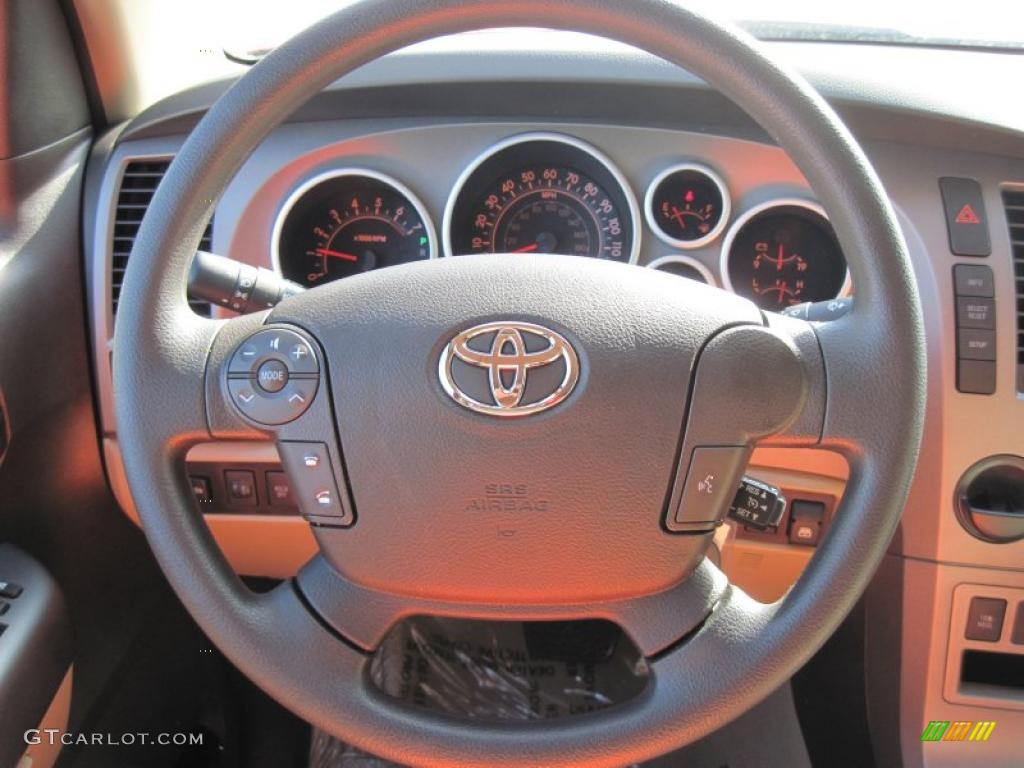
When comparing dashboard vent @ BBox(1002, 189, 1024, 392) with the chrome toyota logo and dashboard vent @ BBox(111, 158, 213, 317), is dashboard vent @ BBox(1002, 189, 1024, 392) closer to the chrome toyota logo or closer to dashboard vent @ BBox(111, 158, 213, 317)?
the chrome toyota logo

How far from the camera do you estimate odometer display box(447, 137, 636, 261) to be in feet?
4.53

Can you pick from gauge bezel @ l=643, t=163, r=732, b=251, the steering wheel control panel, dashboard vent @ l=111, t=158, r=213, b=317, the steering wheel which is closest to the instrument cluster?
gauge bezel @ l=643, t=163, r=732, b=251

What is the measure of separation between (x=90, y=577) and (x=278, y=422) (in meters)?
0.78

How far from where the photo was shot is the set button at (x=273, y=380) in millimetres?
898

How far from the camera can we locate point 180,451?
0.90 metres

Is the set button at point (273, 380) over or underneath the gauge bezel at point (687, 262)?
underneath

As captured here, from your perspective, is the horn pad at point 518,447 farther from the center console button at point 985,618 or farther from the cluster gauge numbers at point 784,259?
the center console button at point 985,618

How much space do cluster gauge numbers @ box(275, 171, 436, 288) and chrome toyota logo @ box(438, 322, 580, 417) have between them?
54 centimetres

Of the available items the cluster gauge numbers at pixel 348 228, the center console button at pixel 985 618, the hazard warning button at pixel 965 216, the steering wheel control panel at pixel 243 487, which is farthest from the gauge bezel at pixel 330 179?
the center console button at pixel 985 618

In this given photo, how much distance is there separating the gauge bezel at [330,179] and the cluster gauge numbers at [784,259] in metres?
0.41

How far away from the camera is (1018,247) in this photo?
1.30m

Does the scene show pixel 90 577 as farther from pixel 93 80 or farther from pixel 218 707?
pixel 93 80

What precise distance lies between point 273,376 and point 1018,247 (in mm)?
966

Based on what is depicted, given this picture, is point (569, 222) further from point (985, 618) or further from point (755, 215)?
point (985, 618)
